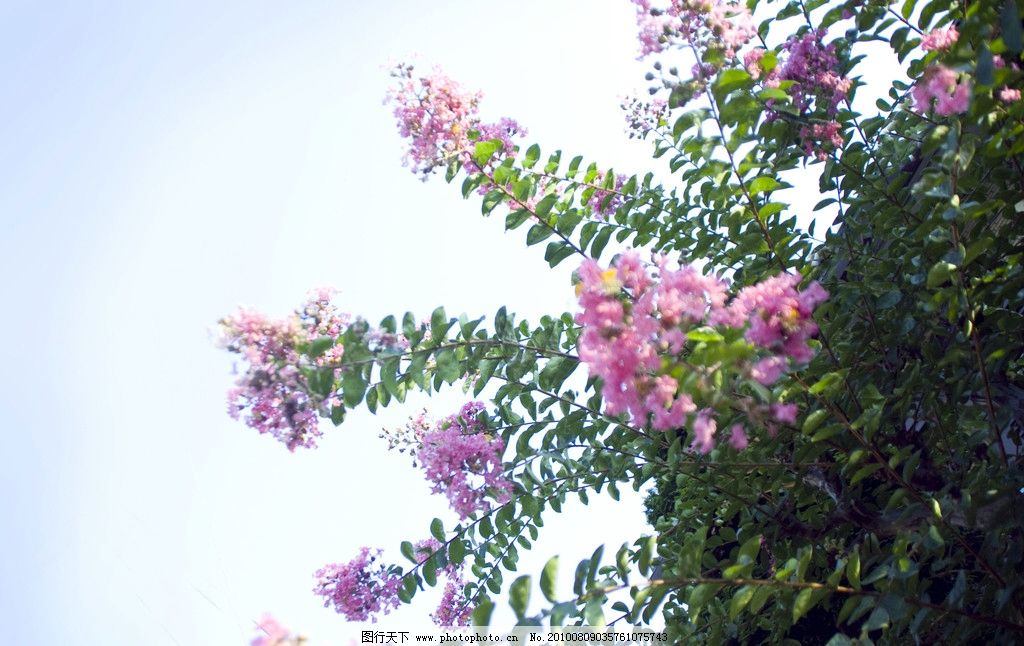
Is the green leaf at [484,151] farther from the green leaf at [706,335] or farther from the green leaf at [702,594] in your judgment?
the green leaf at [702,594]

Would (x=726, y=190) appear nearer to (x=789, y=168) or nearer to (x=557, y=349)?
(x=789, y=168)

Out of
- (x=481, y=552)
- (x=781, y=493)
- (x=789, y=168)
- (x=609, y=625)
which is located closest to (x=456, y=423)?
(x=481, y=552)

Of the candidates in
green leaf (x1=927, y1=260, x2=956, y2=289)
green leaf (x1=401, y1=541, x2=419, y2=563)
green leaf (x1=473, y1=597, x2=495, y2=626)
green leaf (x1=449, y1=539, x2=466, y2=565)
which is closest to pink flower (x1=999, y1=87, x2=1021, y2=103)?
green leaf (x1=927, y1=260, x2=956, y2=289)

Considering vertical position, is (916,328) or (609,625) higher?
(916,328)

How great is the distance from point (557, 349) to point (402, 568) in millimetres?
922

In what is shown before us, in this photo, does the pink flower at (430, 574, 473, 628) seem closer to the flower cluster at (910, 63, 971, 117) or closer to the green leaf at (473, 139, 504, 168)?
the green leaf at (473, 139, 504, 168)

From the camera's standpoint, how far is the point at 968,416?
2.18m

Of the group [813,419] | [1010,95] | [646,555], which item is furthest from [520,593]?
[1010,95]

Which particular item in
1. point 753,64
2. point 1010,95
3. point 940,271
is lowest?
point 940,271

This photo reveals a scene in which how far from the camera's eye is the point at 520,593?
1.57m

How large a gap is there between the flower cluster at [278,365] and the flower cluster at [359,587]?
72 cm

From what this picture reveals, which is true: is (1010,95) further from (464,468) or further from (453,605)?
(453,605)

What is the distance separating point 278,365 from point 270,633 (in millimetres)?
812

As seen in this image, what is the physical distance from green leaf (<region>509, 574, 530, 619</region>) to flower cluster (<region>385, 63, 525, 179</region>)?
128 centimetres
